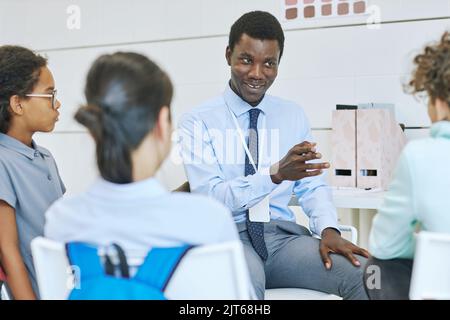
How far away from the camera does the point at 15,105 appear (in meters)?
1.65

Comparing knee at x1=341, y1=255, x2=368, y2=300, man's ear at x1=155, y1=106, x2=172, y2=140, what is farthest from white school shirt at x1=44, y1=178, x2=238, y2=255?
knee at x1=341, y1=255, x2=368, y2=300


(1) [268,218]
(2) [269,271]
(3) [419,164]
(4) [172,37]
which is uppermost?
Result: (4) [172,37]

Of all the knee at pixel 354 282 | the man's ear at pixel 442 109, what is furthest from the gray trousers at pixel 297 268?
the man's ear at pixel 442 109

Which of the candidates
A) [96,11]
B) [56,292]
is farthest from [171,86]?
[96,11]

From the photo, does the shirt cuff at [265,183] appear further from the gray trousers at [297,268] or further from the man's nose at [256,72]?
the man's nose at [256,72]

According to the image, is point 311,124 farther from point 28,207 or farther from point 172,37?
point 28,207

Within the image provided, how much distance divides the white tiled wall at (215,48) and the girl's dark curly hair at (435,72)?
290 mm

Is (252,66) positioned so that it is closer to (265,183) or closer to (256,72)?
(256,72)

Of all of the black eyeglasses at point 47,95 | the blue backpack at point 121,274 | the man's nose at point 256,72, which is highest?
the man's nose at point 256,72

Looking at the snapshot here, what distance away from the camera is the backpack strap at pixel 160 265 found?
1.07 metres

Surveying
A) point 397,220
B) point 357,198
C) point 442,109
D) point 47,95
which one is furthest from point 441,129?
point 47,95

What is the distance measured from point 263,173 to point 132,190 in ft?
1.86

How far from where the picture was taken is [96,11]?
186 centimetres

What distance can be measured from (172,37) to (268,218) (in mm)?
673
